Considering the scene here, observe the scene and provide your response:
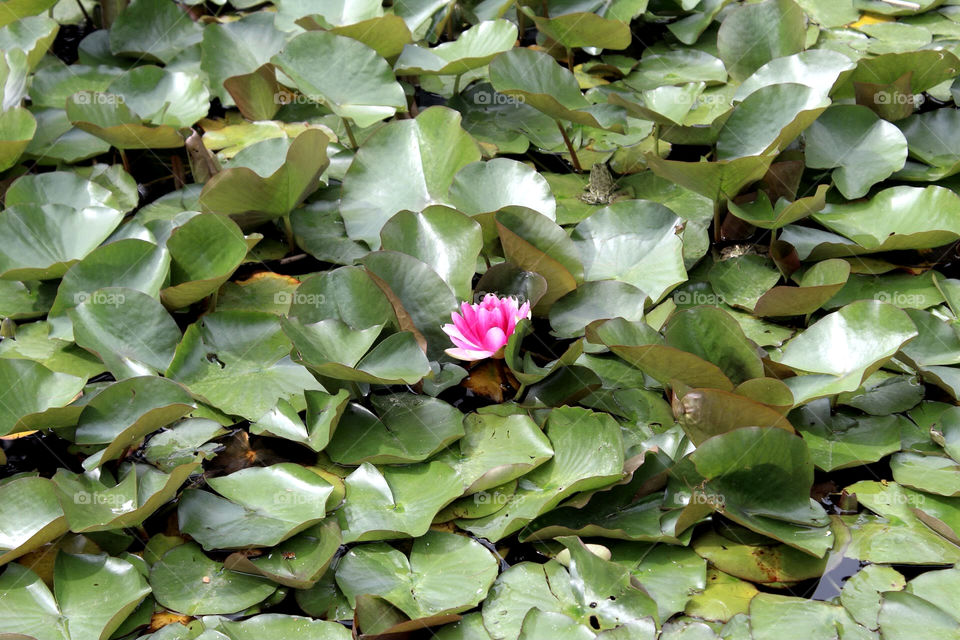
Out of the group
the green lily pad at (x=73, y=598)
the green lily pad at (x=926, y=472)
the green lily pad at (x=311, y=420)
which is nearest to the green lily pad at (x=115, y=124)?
the green lily pad at (x=311, y=420)

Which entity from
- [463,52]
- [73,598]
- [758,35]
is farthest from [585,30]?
[73,598]

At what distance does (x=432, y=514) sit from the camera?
184 centimetres

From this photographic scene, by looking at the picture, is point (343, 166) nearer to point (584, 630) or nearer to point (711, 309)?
point (711, 309)


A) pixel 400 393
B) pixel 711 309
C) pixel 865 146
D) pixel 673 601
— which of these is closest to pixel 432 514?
pixel 400 393

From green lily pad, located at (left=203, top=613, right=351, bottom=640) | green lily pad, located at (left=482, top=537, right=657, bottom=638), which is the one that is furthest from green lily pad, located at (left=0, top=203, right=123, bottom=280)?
green lily pad, located at (left=482, top=537, right=657, bottom=638)

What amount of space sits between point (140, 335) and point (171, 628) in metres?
0.79

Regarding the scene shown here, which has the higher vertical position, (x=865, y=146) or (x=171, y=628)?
(x=865, y=146)

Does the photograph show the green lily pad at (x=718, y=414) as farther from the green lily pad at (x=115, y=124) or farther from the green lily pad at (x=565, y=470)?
the green lily pad at (x=115, y=124)

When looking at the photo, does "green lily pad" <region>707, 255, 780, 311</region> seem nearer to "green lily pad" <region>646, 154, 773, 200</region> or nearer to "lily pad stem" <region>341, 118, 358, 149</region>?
"green lily pad" <region>646, 154, 773, 200</region>

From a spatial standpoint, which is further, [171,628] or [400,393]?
[400,393]

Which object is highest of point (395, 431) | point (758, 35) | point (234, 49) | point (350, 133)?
point (758, 35)

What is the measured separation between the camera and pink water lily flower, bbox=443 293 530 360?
6.67ft

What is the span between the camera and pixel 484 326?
2055 millimetres

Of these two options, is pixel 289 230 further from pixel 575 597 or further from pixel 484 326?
pixel 575 597
